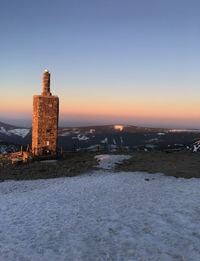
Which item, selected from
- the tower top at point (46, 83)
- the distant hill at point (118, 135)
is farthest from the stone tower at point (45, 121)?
the distant hill at point (118, 135)

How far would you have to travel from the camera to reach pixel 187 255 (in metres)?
10.0

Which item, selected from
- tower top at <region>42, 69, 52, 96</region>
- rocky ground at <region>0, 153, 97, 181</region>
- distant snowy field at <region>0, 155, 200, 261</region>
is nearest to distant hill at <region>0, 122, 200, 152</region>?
tower top at <region>42, 69, 52, 96</region>

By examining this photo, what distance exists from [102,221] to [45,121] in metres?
21.7

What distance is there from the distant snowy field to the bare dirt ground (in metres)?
3.37

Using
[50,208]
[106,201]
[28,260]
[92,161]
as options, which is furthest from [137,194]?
[92,161]

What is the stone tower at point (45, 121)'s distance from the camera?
1315 inches

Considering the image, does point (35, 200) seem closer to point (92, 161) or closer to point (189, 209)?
point (189, 209)

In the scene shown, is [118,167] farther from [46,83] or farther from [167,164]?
[46,83]

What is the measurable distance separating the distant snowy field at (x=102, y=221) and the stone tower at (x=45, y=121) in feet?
41.7

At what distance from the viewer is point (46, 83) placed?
113 feet

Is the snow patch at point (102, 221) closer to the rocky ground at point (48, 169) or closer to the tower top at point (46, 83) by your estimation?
the rocky ground at point (48, 169)

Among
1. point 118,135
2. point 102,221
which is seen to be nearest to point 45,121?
point 102,221

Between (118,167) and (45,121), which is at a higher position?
(45,121)

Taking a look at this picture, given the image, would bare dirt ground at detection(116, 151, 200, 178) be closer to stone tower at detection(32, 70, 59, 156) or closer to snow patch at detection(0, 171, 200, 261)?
snow patch at detection(0, 171, 200, 261)
